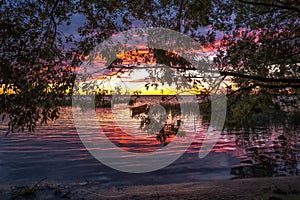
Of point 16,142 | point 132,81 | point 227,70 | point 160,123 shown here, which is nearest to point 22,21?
point 132,81

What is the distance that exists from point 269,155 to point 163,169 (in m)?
11.0

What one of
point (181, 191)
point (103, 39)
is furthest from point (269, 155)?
point (103, 39)

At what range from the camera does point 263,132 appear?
155ft

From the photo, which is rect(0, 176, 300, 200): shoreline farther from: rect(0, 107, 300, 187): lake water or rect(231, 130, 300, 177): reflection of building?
rect(231, 130, 300, 177): reflection of building

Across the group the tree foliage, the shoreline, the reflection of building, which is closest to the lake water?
the reflection of building

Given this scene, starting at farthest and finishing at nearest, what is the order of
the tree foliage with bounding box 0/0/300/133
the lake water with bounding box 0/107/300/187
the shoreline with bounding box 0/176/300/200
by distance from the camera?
1. the lake water with bounding box 0/107/300/187
2. the shoreline with bounding box 0/176/300/200
3. the tree foliage with bounding box 0/0/300/133

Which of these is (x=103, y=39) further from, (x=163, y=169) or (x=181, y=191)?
(x=163, y=169)

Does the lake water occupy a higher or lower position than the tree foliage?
lower

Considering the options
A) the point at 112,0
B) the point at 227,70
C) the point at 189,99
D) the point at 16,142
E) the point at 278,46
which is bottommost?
the point at 16,142

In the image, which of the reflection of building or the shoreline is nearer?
the shoreline

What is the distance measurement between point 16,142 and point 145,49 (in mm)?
36516

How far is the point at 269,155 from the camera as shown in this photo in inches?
1167

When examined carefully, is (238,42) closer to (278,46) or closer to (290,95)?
(278,46)

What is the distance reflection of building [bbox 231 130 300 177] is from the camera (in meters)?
23.2
